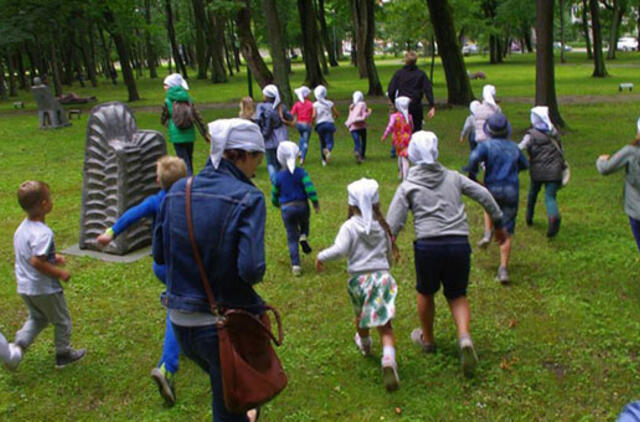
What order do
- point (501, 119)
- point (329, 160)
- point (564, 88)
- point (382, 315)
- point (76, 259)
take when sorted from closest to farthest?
point (382, 315)
point (501, 119)
point (76, 259)
point (329, 160)
point (564, 88)

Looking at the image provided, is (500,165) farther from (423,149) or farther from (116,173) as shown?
(116,173)

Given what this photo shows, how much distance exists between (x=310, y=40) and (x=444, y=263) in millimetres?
27879

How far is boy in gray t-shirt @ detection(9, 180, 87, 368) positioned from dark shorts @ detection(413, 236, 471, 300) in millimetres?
2663

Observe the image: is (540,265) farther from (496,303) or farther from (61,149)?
(61,149)

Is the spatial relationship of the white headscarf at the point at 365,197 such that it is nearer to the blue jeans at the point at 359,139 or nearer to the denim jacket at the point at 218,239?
the denim jacket at the point at 218,239

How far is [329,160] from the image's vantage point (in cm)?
1409

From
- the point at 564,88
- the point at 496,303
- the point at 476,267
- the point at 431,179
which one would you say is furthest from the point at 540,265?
the point at 564,88

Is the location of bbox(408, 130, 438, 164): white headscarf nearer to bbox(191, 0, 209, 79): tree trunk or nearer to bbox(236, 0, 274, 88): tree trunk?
bbox(236, 0, 274, 88): tree trunk

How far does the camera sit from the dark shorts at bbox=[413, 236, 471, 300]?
15.5 feet

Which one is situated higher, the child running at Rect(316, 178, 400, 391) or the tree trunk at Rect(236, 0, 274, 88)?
the tree trunk at Rect(236, 0, 274, 88)

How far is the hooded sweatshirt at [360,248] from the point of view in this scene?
15.8 feet

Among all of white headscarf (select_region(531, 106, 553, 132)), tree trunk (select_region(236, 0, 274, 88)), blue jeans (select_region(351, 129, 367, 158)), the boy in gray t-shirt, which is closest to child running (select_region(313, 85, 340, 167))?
blue jeans (select_region(351, 129, 367, 158))

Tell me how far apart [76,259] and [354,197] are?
481 cm

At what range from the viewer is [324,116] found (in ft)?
43.5
